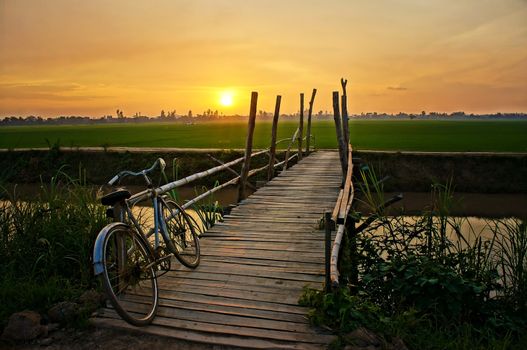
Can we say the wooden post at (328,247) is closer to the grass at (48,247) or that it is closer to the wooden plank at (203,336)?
the wooden plank at (203,336)

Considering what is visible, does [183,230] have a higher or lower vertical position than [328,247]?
lower

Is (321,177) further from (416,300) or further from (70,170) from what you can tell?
(70,170)

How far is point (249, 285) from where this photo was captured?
158 inches

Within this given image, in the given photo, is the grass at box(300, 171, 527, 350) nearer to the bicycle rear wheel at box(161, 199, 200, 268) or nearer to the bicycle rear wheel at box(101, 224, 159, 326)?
the bicycle rear wheel at box(101, 224, 159, 326)

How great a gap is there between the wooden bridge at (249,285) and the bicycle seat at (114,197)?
0.92 m

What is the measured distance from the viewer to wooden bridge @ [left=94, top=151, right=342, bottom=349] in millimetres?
3164

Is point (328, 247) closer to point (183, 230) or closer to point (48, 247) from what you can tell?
point (183, 230)

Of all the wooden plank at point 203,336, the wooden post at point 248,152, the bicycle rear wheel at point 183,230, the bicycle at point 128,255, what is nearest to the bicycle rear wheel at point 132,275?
the bicycle at point 128,255

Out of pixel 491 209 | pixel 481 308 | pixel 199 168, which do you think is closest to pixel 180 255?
pixel 481 308

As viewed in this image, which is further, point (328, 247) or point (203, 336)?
point (328, 247)

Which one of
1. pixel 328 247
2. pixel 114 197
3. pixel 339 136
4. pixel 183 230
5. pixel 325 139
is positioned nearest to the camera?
pixel 114 197

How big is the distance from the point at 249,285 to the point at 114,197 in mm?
1509

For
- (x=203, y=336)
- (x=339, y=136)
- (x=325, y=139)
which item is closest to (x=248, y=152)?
(x=339, y=136)

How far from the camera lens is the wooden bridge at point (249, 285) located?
3.16m
